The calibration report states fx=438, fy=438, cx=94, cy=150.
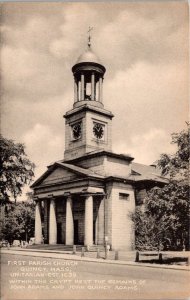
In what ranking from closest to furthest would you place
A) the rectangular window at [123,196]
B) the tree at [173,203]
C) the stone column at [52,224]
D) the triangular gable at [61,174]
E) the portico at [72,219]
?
the tree at [173,203], the portico at [72,219], the triangular gable at [61,174], the rectangular window at [123,196], the stone column at [52,224]

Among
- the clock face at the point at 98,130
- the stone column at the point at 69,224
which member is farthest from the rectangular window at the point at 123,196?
the clock face at the point at 98,130

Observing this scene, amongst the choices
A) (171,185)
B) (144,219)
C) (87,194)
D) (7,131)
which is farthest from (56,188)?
(7,131)

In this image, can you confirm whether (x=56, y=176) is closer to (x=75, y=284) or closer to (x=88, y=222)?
(x=88, y=222)

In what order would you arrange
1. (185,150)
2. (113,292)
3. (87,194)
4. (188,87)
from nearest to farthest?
(113,292), (188,87), (185,150), (87,194)

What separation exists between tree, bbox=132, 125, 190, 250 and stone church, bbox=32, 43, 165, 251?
9.40m

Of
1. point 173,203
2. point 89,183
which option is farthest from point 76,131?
point 173,203

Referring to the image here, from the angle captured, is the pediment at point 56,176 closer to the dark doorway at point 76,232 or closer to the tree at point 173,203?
the dark doorway at point 76,232

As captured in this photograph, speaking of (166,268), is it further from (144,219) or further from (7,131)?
(7,131)

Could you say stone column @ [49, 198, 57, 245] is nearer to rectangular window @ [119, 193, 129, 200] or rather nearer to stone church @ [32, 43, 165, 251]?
stone church @ [32, 43, 165, 251]

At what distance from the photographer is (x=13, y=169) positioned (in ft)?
99.9

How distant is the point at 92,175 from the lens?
134ft

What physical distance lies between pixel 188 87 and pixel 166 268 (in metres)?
10.3

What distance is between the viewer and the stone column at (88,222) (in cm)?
3988

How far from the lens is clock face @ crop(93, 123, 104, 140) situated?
4728 cm
